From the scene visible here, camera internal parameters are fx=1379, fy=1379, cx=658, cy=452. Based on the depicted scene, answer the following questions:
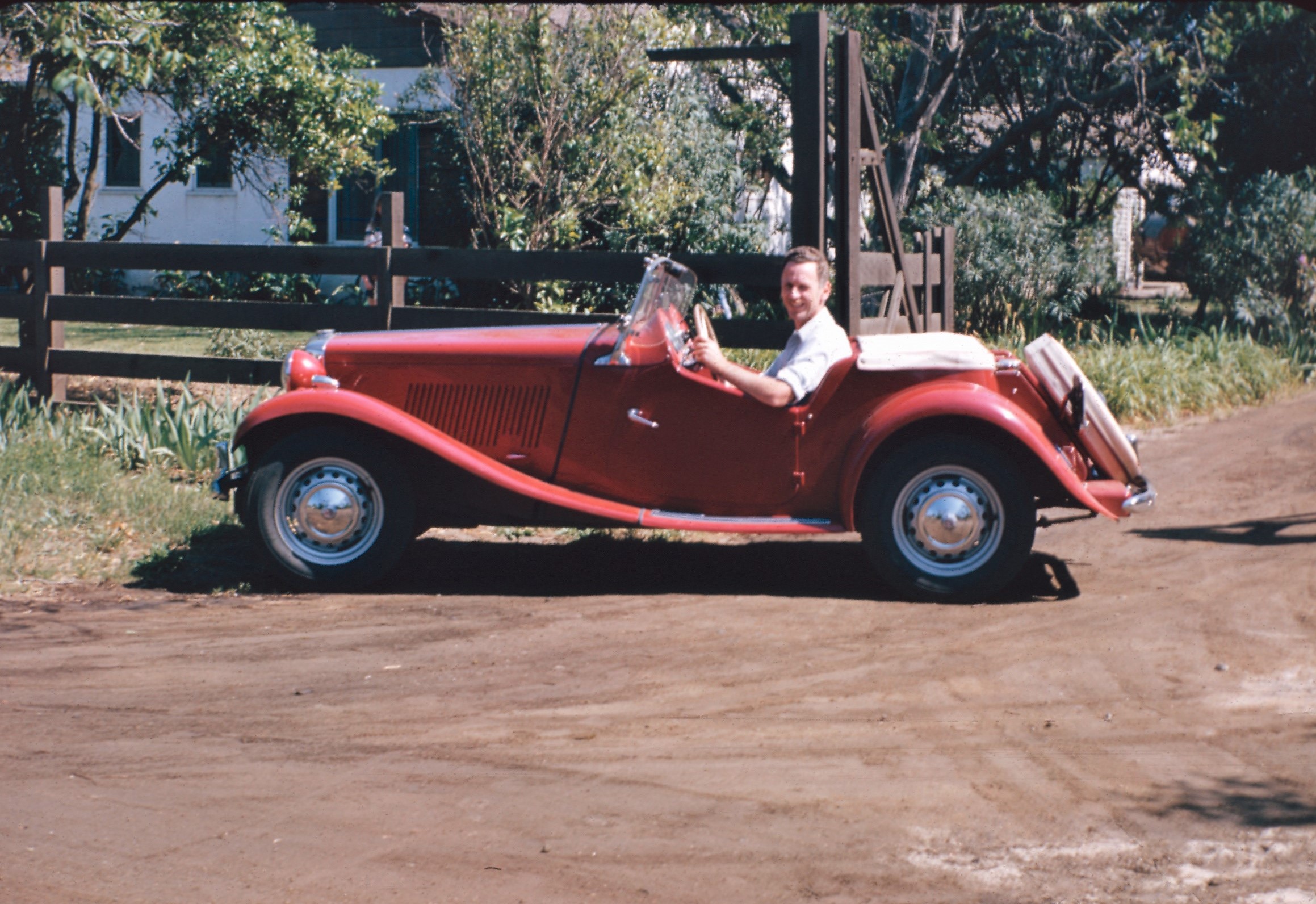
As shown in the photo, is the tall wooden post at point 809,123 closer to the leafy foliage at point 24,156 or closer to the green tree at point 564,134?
the green tree at point 564,134

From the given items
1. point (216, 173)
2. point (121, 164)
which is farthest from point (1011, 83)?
point (121, 164)

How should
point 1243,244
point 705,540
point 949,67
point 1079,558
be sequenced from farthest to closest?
point 949,67 < point 1243,244 < point 705,540 < point 1079,558

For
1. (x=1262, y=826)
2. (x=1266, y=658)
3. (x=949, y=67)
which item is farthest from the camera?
(x=949, y=67)

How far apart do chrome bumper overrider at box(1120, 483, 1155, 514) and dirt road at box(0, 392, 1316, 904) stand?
414mm

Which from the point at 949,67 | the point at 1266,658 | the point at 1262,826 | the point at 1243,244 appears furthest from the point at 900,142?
the point at 1262,826

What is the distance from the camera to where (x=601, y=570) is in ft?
22.6

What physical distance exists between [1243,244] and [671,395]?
482 inches

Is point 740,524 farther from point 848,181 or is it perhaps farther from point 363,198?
point 363,198

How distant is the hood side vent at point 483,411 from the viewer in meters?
6.34

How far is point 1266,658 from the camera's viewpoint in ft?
16.8

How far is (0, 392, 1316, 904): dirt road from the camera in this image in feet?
10.7

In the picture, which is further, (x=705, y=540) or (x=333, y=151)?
(x=333, y=151)

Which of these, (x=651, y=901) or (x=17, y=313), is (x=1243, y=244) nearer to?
(x=17, y=313)

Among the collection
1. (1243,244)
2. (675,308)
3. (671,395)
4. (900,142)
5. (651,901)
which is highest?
(900,142)
